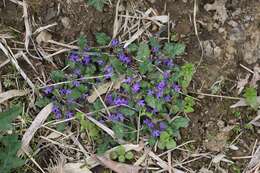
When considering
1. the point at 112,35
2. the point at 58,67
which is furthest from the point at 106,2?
the point at 58,67

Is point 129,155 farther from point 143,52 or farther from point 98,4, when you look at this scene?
point 98,4

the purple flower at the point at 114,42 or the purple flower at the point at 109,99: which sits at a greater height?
the purple flower at the point at 114,42

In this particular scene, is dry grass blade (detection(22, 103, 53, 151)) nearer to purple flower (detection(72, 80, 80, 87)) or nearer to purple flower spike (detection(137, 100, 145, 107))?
purple flower (detection(72, 80, 80, 87))

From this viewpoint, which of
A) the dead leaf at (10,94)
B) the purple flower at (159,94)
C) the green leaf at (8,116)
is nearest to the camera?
the green leaf at (8,116)

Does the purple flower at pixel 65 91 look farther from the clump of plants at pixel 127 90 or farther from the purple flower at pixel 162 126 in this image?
the purple flower at pixel 162 126

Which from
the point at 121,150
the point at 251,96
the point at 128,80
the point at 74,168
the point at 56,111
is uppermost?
the point at 128,80

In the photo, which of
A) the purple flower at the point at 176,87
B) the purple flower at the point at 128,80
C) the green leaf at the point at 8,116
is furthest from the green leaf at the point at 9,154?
the purple flower at the point at 176,87

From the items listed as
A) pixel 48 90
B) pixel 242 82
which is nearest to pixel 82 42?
pixel 48 90

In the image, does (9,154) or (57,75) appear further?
(57,75)
